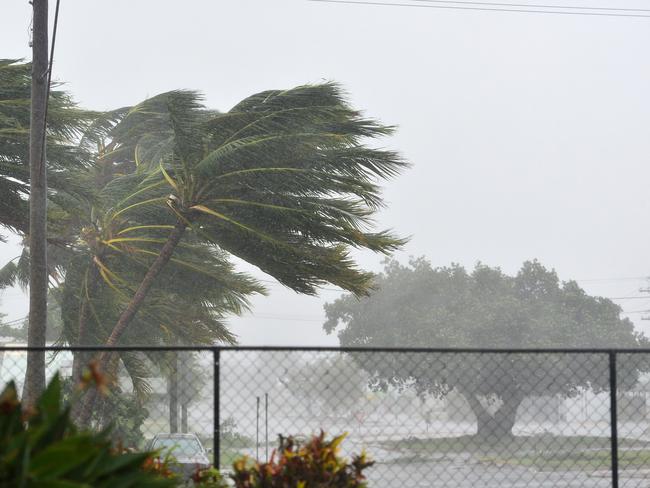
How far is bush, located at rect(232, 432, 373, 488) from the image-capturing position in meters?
4.74

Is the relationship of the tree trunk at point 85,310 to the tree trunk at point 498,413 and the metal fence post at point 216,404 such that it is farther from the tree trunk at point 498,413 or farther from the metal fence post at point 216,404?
the tree trunk at point 498,413

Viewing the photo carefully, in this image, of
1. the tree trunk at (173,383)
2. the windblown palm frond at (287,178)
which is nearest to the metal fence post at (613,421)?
the tree trunk at (173,383)

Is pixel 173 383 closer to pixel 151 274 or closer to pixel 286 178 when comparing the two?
pixel 151 274

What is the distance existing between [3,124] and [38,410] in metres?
19.4

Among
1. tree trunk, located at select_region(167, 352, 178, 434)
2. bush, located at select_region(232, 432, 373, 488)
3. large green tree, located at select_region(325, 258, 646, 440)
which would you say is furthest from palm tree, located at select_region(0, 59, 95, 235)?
large green tree, located at select_region(325, 258, 646, 440)

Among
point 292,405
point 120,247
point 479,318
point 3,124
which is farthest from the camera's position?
point 479,318

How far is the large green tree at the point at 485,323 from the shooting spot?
58.9m

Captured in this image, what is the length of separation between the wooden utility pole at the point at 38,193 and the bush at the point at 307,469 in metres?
13.7

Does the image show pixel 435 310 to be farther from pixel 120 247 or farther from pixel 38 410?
pixel 38 410

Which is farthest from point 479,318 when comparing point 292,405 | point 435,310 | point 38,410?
Result: point 38,410

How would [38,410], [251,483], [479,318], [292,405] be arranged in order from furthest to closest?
[479,318], [292,405], [251,483], [38,410]

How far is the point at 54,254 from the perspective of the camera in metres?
30.0

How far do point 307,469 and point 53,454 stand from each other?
6.62 ft

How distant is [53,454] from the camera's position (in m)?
2.98
